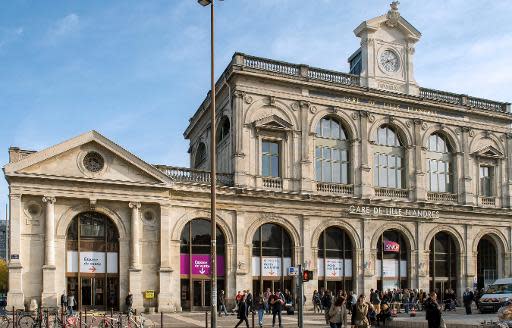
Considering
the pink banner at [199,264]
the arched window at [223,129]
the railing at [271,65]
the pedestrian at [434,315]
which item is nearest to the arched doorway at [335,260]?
the pink banner at [199,264]

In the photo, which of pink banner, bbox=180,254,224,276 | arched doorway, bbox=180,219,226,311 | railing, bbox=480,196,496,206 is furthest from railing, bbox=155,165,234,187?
railing, bbox=480,196,496,206

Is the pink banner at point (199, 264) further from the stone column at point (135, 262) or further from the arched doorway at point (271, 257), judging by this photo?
the stone column at point (135, 262)

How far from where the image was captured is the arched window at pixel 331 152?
4341 cm

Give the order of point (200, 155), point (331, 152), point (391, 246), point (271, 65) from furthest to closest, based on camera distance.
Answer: point (200, 155), point (391, 246), point (331, 152), point (271, 65)

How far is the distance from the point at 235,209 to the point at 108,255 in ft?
26.1

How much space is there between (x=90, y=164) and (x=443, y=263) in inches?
1013

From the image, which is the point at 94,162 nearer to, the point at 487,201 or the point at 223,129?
the point at 223,129

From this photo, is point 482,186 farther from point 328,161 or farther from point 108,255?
point 108,255

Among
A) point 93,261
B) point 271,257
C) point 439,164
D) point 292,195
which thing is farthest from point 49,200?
point 439,164

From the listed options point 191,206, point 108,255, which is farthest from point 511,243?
point 108,255

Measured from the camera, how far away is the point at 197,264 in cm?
3912

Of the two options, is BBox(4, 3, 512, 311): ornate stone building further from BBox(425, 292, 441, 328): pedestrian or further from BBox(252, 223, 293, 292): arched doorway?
BBox(425, 292, 441, 328): pedestrian

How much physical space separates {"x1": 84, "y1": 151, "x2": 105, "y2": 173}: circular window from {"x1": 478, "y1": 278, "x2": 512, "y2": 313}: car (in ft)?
71.6

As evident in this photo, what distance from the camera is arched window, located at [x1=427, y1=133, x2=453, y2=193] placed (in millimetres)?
47438
